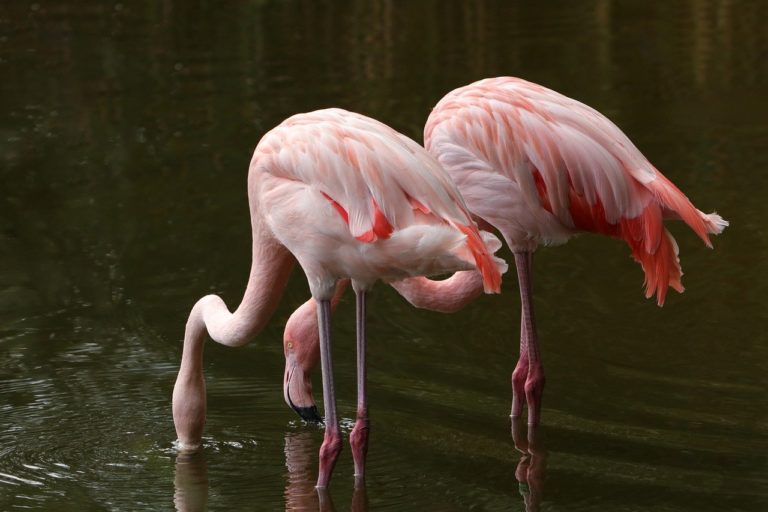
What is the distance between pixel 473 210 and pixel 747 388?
1333 mm

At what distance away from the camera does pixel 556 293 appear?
6930mm

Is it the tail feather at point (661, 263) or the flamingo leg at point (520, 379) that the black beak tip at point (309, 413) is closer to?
the flamingo leg at point (520, 379)

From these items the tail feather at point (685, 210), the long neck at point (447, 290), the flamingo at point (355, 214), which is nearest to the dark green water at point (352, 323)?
the long neck at point (447, 290)

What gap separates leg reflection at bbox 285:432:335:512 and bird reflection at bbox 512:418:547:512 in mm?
685

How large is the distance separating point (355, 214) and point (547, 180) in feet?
3.13

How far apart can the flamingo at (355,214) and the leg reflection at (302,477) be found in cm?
7

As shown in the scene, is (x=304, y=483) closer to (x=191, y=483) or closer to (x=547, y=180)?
Result: (x=191, y=483)

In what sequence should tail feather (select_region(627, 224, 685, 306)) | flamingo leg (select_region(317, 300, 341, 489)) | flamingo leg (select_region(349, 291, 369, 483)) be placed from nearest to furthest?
flamingo leg (select_region(317, 300, 341, 489)), flamingo leg (select_region(349, 291, 369, 483)), tail feather (select_region(627, 224, 685, 306))

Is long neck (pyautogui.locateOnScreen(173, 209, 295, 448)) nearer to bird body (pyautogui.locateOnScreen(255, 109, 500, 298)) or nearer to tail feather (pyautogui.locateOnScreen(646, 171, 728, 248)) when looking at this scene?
bird body (pyautogui.locateOnScreen(255, 109, 500, 298))

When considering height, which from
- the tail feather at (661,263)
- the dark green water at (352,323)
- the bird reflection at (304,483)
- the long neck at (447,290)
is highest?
the tail feather at (661,263)

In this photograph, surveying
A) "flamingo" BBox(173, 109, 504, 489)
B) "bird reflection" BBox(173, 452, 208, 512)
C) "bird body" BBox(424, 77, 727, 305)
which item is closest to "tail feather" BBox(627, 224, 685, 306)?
"bird body" BBox(424, 77, 727, 305)

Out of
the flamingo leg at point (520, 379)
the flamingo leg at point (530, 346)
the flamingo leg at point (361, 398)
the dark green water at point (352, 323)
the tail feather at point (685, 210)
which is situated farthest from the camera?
the flamingo leg at point (520, 379)

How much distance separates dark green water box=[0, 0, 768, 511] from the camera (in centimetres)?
507

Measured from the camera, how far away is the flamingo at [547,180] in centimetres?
523
